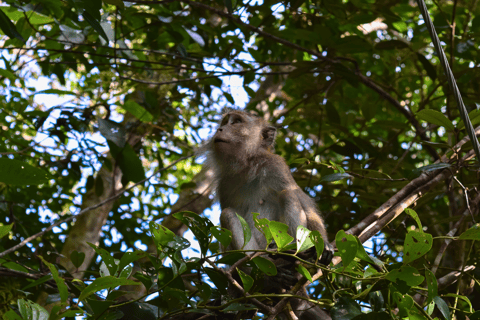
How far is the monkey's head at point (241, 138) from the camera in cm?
418

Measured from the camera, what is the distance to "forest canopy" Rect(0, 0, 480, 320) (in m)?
1.82

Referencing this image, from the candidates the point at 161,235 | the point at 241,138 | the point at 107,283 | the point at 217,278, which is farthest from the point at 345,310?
the point at 241,138

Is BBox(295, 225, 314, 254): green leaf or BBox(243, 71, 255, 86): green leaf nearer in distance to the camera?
BBox(295, 225, 314, 254): green leaf

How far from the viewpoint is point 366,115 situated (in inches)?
168

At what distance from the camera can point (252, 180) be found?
409cm

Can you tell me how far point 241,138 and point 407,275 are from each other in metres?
2.80

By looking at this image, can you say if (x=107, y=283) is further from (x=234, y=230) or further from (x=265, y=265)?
(x=234, y=230)

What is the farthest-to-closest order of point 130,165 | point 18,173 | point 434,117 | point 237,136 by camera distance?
point 237,136 < point 130,165 < point 434,117 < point 18,173

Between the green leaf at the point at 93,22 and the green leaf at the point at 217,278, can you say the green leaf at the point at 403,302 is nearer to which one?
the green leaf at the point at 217,278

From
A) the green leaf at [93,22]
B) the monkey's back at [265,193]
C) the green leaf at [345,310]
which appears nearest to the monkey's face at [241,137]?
the monkey's back at [265,193]

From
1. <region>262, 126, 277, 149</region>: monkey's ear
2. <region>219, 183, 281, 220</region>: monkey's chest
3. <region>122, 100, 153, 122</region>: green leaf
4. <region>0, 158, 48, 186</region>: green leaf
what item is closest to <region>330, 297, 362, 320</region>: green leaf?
<region>0, 158, 48, 186</region>: green leaf

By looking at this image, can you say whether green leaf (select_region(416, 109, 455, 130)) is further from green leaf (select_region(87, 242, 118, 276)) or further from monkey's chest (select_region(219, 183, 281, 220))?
monkey's chest (select_region(219, 183, 281, 220))

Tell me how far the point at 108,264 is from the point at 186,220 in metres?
0.41

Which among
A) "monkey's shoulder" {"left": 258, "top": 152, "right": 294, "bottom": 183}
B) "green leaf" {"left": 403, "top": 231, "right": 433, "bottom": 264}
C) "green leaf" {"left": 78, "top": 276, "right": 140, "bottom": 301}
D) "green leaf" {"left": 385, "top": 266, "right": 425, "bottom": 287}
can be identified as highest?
"monkey's shoulder" {"left": 258, "top": 152, "right": 294, "bottom": 183}
